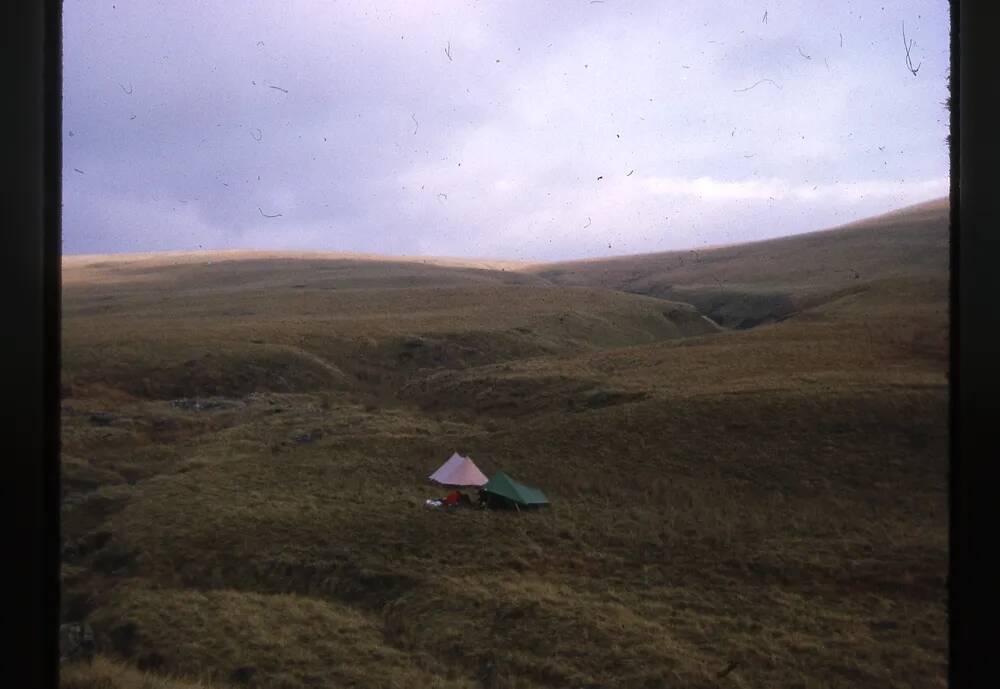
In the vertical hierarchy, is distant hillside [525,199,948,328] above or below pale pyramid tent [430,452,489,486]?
above

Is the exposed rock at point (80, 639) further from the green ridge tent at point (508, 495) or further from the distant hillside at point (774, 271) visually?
the distant hillside at point (774, 271)

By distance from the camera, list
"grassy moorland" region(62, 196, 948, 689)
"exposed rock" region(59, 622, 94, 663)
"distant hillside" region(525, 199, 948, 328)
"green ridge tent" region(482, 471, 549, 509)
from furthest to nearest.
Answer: "distant hillside" region(525, 199, 948, 328)
"green ridge tent" region(482, 471, 549, 509)
"grassy moorland" region(62, 196, 948, 689)
"exposed rock" region(59, 622, 94, 663)

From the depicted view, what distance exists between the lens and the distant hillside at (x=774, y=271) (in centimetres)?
4526

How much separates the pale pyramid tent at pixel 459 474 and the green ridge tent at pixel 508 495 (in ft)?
3.03

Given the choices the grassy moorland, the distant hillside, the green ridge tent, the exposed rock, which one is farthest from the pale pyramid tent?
the distant hillside

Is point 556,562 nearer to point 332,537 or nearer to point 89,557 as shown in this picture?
point 332,537

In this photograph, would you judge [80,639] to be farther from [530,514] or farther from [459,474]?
[459,474]

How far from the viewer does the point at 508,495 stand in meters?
13.2

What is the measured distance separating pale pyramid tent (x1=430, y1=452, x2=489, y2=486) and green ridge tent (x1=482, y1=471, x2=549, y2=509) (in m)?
0.92

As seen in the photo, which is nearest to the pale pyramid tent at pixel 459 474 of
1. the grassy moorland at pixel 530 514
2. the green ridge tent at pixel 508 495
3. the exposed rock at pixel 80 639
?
the grassy moorland at pixel 530 514

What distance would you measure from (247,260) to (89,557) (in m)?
82.6

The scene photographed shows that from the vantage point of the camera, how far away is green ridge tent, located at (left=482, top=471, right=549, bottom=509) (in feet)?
43.3

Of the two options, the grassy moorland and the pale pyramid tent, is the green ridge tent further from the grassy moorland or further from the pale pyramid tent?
the pale pyramid tent

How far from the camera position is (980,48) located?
5.73ft
